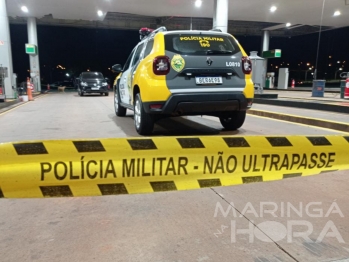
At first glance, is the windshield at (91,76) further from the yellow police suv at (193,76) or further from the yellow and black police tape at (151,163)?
the yellow and black police tape at (151,163)

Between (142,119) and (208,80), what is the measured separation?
132cm

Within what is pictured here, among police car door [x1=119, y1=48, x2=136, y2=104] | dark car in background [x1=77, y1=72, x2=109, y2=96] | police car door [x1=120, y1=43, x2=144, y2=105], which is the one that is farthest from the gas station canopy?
police car door [x1=120, y1=43, x2=144, y2=105]

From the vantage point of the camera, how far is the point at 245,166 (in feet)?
10.1

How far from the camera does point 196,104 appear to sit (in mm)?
4750

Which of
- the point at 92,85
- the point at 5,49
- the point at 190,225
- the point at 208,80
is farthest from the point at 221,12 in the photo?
the point at 190,225

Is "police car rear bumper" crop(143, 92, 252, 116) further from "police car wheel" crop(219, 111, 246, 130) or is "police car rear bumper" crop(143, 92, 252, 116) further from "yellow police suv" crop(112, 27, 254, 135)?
"police car wheel" crop(219, 111, 246, 130)

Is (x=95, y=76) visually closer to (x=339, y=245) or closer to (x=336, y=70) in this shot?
(x=339, y=245)

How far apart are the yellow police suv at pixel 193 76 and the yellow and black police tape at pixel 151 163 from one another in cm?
185

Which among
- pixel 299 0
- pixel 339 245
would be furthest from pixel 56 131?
pixel 299 0

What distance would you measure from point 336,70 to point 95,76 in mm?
39892

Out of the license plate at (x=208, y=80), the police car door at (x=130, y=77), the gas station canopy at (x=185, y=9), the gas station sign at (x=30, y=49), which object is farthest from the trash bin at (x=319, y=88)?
the gas station sign at (x=30, y=49)

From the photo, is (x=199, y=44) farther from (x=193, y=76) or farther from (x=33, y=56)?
(x=33, y=56)

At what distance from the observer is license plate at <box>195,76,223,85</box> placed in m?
4.78

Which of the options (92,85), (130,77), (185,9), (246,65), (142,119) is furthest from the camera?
(185,9)
